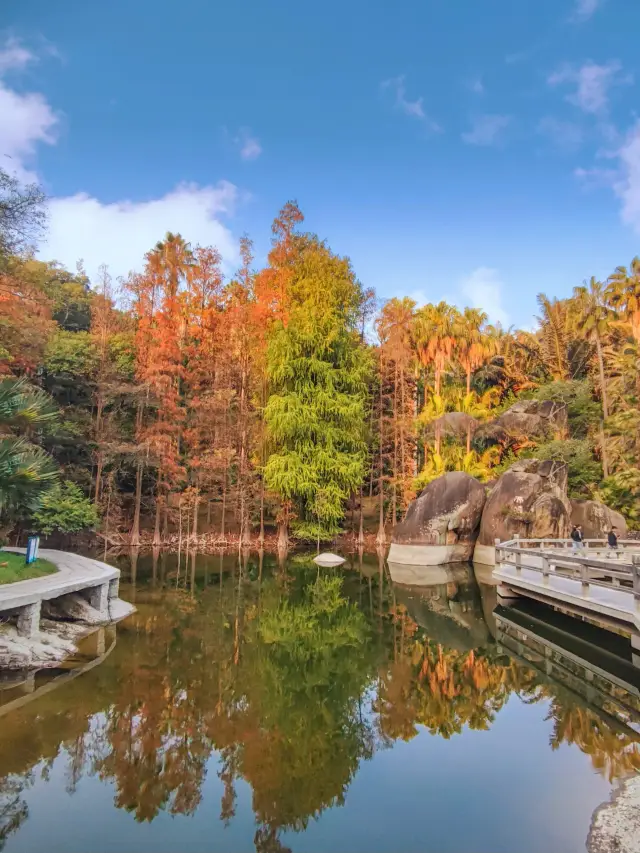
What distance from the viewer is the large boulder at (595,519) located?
2255 centimetres

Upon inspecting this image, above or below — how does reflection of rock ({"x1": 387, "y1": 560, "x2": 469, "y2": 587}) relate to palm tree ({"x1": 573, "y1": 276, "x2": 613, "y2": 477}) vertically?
below

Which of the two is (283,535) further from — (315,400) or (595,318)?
(595,318)

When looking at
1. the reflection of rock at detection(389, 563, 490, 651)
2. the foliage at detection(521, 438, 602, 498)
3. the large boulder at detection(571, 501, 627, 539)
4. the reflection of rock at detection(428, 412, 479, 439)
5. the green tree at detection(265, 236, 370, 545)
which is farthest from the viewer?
the reflection of rock at detection(428, 412, 479, 439)

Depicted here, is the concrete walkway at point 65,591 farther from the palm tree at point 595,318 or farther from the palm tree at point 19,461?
the palm tree at point 595,318

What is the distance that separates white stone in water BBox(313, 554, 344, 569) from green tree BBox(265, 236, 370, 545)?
3.40m

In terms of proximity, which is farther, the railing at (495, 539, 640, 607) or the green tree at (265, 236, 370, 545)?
the green tree at (265, 236, 370, 545)

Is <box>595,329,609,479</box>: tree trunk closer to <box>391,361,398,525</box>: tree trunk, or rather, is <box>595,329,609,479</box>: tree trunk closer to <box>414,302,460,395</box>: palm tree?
<box>414,302,460,395</box>: palm tree

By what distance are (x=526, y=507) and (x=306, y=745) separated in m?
17.2

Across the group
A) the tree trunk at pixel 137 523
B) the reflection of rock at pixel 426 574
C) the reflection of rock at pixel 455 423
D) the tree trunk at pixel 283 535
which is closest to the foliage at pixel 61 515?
the tree trunk at pixel 137 523

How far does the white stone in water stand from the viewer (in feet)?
74.2

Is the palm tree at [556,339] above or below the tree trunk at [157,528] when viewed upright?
above

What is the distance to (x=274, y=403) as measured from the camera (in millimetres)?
26469

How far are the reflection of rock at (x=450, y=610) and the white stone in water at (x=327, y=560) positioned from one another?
431 cm

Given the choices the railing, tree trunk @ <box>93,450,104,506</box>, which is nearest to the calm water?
the railing
